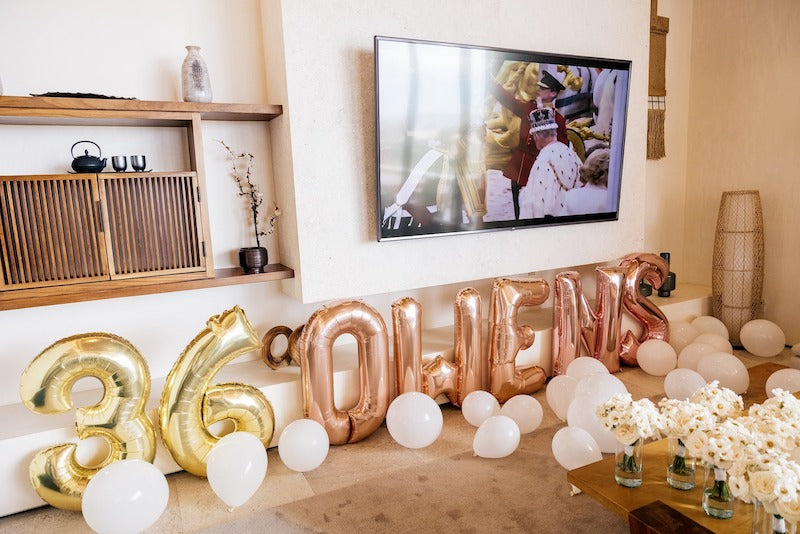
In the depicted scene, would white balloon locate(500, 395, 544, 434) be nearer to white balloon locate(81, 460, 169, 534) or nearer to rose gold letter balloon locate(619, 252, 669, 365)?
rose gold letter balloon locate(619, 252, 669, 365)

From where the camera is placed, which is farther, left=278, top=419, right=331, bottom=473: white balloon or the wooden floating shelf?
left=278, top=419, right=331, bottom=473: white balloon

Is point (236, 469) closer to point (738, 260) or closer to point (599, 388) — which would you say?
point (599, 388)

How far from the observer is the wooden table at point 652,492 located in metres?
1.47

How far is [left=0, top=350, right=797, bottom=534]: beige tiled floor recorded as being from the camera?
6.20 feet

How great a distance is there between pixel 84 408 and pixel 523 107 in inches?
97.8

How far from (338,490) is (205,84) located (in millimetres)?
1789

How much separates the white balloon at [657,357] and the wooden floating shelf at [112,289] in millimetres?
2225

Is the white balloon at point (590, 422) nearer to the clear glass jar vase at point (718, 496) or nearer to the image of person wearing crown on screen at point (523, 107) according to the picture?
the clear glass jar vase at point (718, 496)

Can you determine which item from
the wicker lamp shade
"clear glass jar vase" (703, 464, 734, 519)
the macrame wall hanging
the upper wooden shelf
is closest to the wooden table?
"clear glass jar vase" (703, 464, 734, 519)

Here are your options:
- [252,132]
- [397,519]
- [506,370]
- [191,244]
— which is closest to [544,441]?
[506,370]

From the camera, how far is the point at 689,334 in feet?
11.1

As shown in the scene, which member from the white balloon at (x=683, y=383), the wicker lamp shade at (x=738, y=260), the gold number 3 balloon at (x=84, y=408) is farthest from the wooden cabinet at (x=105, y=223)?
the wicker lamp shade at (x=738, y=260)

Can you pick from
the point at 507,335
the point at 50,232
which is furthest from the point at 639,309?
the point at 50,232

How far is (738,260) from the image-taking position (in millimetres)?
3557
